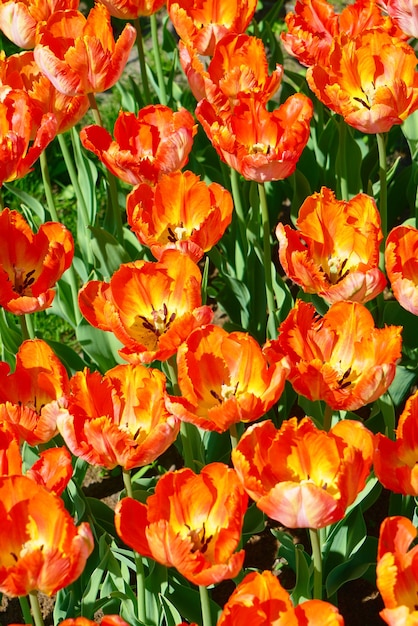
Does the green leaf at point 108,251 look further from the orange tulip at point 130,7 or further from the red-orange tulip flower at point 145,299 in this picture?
the orange tulip at point 130,7

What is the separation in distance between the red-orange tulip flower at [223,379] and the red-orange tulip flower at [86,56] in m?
0.86

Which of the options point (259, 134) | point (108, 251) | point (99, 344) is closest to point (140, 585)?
point (99, 344)

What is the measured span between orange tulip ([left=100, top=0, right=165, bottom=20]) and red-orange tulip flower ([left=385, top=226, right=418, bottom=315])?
108 centimetres

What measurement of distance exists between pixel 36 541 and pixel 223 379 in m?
0.51

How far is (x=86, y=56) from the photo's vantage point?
2.42m

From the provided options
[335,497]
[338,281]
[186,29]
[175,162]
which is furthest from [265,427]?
[186,29]

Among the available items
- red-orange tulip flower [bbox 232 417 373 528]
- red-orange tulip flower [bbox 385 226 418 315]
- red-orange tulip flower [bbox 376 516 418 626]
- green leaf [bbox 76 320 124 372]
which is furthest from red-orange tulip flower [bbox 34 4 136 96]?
red-orange tulip flower [bbox 376 516 418 626]

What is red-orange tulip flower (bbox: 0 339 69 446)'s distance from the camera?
72.2 inches

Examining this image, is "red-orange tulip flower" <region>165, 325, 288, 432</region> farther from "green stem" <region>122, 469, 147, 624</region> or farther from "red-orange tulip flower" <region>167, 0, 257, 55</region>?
"red-orange tulip flower" <region>167, 0, 257, 55</region>

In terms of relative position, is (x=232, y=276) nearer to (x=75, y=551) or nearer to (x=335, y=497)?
(x=335, y=497)

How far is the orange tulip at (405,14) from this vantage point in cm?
239

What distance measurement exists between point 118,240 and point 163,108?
0.45 meters

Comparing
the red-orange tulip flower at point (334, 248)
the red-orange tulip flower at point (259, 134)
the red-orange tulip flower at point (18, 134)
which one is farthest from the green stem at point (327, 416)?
the red-orange tulip flower at point (18, 134)

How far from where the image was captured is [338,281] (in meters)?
2.15
